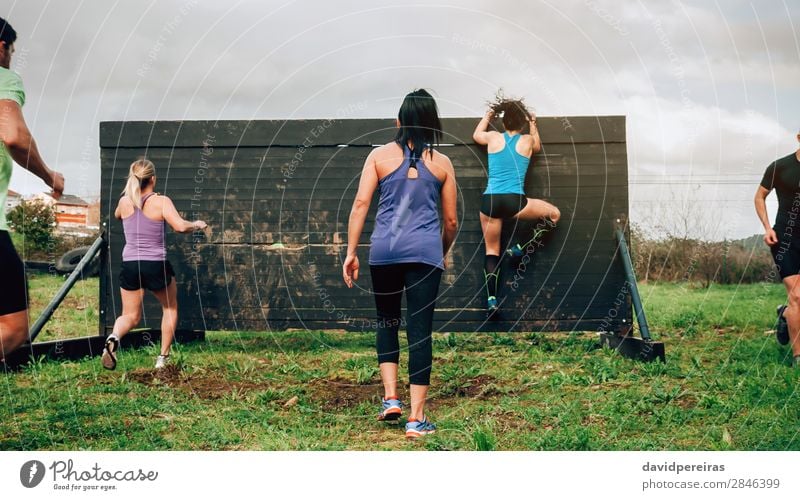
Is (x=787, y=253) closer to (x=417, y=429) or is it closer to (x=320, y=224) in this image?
(x=417, y=429)

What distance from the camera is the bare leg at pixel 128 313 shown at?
5.99 m

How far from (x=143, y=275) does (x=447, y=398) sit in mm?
2729

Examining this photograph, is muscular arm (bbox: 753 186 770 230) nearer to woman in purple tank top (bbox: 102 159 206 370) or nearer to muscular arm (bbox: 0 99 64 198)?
woman in purple tank top (bbox: 102 159 206 370)

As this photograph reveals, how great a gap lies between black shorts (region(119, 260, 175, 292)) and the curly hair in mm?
3011

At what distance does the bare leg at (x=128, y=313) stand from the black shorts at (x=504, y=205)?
2.97m

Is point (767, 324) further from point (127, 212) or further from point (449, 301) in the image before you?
point (127, 212)

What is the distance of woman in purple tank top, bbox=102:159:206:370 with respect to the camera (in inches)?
241

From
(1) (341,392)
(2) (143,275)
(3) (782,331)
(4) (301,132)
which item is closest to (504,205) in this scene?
(4) (301,132)

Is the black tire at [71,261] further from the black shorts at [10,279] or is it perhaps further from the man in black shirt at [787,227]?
the man in black shirt at [787,227]

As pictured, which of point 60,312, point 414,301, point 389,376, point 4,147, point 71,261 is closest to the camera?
point 4,147

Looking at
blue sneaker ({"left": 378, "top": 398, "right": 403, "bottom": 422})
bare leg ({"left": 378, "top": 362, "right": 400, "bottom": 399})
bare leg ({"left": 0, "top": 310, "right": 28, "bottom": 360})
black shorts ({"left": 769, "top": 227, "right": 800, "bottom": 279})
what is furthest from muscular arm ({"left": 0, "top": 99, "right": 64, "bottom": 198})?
black shorts ({"left": 769, "top": 227, "right": 800, "bottom": 279})

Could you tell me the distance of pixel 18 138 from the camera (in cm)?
368

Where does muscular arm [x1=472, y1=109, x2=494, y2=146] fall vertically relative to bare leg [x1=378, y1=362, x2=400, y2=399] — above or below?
above
